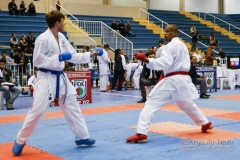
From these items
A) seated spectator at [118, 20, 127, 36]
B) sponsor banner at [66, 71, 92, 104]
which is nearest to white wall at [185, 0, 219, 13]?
seated spectator at [118, 20, 127, 36]

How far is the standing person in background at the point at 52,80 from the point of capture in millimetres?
4972

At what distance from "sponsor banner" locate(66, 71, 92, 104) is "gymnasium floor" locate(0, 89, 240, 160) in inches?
70.5

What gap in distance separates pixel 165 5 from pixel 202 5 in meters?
3.78

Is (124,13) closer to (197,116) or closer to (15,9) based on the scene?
(15,9)

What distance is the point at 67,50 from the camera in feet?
17.5

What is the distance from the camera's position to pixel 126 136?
6160mm

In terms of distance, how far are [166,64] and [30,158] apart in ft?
7.38

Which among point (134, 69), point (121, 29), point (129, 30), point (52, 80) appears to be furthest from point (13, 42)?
point (52, 80)

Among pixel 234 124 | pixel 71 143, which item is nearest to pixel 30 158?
pixel 71 143

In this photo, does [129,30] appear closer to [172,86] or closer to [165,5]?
[165,5]

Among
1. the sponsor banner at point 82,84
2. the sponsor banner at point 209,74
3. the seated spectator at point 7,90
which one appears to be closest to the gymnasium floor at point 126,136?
the seated spectator at point 7,90

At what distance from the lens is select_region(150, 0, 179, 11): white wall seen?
30.3 metres

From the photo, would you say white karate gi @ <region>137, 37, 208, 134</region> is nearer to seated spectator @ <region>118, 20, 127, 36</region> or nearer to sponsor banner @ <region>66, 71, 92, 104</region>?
sponsor banner @ <region>66, 71, 92, 104</region>

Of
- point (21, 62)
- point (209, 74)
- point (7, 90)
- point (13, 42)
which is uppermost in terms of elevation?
point (13, 42)
